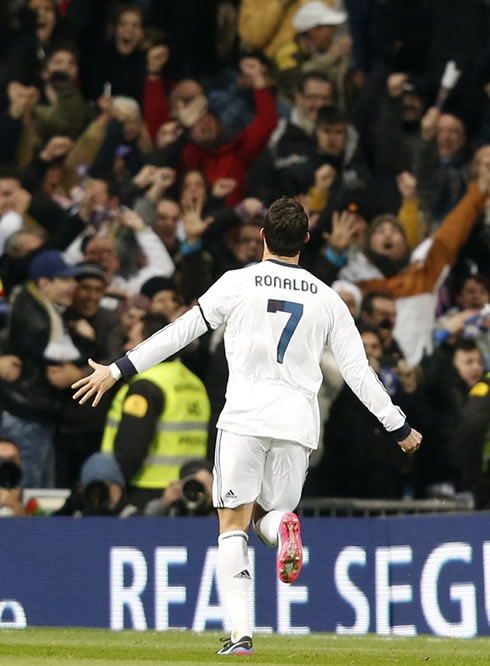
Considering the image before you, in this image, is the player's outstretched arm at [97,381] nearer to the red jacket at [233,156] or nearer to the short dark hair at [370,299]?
the short dark hair at [370,299]

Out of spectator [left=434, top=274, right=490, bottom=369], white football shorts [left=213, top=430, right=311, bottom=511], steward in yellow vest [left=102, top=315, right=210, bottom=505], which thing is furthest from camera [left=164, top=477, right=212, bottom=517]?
white football shorts [left=213, top=430, right=311, bottom=511]

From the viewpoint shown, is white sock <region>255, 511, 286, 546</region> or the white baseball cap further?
the white baseball cap

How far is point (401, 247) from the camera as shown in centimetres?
1377

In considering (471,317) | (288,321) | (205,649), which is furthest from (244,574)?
(471,317)

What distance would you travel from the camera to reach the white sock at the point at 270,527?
8148 mm

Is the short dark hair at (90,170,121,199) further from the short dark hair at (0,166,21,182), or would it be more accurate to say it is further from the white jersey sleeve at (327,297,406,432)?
the white jersey sleeve at (327,297,406,432)

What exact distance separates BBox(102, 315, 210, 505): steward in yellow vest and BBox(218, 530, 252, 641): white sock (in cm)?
324

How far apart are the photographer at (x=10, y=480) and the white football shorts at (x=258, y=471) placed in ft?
12.5

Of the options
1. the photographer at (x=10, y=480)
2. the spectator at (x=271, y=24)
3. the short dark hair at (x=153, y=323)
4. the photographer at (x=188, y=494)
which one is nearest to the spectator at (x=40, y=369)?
the photographer at (x=10, y=480)

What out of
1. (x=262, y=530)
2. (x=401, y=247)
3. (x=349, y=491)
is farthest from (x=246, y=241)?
(x=262, y=530)

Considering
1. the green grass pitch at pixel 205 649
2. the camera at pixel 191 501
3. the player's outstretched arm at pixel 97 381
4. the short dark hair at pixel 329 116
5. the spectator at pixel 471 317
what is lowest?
the green grass pitch at pixel 205 649

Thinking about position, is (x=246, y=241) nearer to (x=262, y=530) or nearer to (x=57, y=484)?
(x=57, y=484)

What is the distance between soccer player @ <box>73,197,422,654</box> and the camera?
819cm

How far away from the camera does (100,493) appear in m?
11.6
